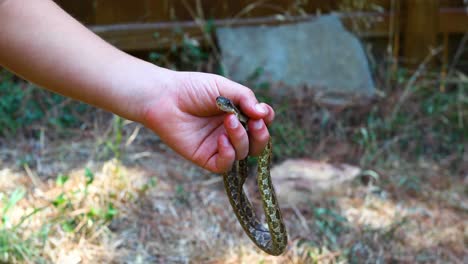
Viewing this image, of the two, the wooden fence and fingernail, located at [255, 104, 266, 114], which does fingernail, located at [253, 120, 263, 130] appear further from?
the wooden fence

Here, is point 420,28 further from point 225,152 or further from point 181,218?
point 225,152

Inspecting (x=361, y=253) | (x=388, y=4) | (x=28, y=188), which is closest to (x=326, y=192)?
(x=361, y=253)

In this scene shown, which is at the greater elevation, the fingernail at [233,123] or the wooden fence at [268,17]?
the fingernail at [233,123]

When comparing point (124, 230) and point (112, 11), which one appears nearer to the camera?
point (124, 230)

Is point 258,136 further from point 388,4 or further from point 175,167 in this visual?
point 388,4

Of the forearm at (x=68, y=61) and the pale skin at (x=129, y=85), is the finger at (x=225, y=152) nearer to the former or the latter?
the pale skin at (x=129, y=85)

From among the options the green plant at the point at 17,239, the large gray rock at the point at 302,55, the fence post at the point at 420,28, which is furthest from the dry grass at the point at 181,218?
the fence post at the point at 420,28
